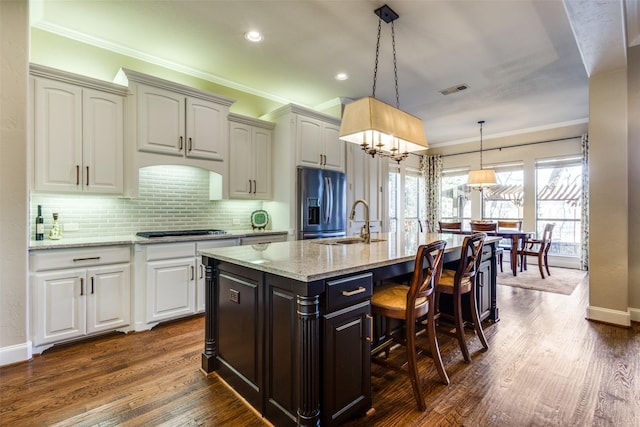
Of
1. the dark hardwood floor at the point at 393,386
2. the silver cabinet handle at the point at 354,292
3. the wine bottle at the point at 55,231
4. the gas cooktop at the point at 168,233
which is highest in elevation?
the wine bottle at the point at 55,231

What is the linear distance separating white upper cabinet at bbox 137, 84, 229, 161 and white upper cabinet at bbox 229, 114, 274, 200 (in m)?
0.23

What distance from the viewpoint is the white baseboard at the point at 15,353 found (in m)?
2.33

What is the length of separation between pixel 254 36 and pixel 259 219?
2.31m

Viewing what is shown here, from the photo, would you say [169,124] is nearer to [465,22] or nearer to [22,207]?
[22,207]

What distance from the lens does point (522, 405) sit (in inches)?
73.4

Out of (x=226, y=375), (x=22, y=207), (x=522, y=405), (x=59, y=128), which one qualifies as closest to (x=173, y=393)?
(x=226, y=375)

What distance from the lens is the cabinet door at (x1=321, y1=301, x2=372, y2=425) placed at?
157cm

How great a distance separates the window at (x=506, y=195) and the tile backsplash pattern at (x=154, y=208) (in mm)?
5656

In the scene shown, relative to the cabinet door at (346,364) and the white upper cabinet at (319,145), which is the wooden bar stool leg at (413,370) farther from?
Answer: the white upper cabinet at (319,145)

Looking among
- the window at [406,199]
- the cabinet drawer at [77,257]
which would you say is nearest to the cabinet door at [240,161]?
the cabinet drawer at [77,257]

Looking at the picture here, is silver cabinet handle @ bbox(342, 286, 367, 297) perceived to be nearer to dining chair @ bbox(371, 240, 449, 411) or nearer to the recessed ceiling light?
dining chair @ bbox(371, 240, 449, 411)

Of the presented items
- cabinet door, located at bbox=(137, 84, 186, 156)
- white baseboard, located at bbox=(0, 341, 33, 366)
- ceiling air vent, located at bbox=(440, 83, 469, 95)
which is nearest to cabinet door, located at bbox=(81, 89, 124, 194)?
cabinet door, located at bbox=(137, 84, 186, 156)

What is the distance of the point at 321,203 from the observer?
445cm

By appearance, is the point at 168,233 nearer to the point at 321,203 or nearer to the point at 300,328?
the point at 321,203
